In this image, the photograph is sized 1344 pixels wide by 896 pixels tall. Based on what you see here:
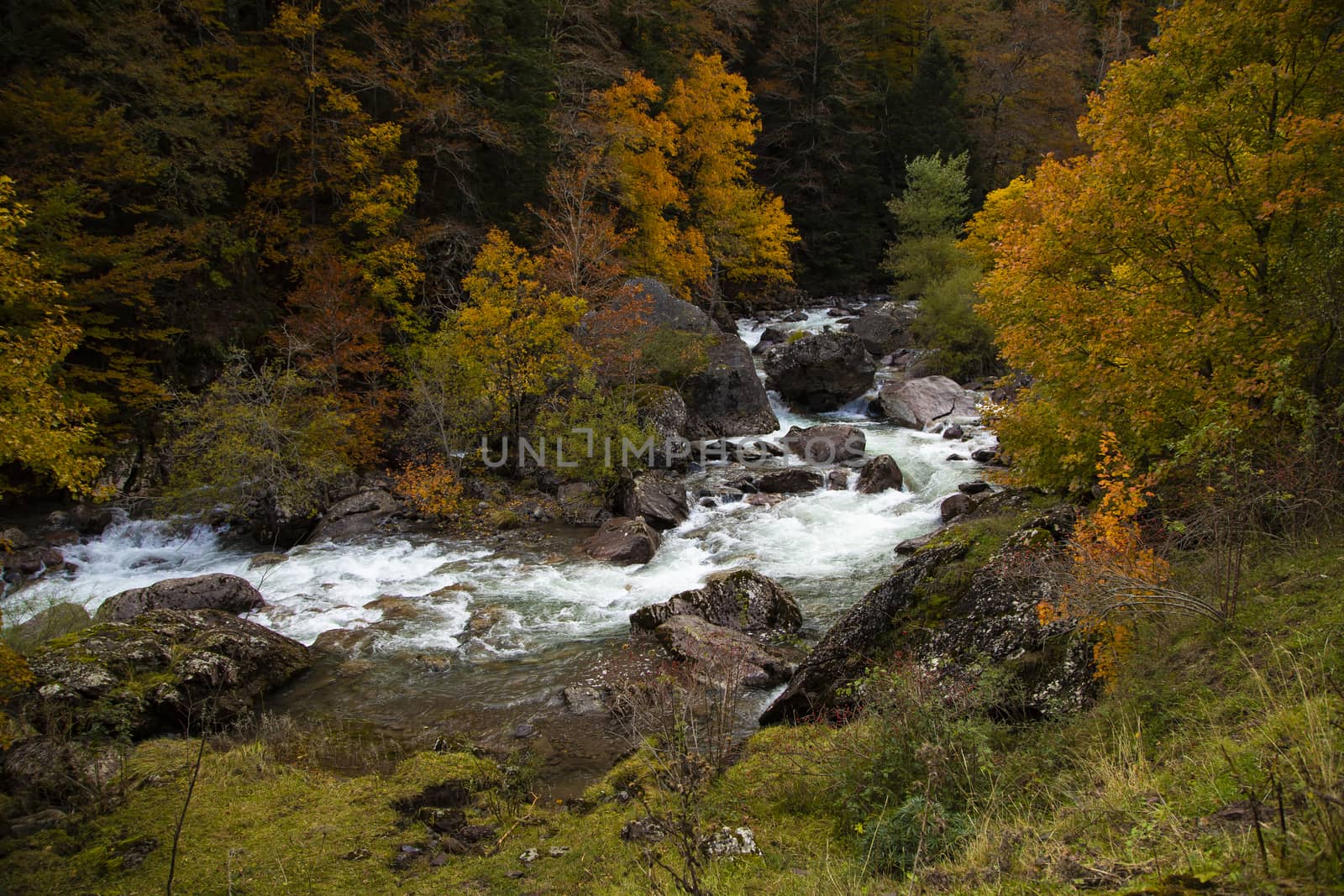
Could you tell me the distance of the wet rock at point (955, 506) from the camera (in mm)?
15305

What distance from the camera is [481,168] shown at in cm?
2488

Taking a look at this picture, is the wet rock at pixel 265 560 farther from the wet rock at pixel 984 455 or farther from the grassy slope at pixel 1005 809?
the wet rock at pixel 984 455

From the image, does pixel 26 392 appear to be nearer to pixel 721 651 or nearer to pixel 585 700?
pixel 585 700

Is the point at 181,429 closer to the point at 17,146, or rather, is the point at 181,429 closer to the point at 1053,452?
the point at 17,146

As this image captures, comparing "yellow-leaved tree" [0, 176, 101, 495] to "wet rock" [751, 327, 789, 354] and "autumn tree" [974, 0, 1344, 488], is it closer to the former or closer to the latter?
"autumn tree" [974, 0, 1344, 488]

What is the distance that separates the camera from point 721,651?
9.78 metres

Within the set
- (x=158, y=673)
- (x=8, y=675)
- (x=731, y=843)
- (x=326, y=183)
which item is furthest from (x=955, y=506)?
(x=326, y=183)

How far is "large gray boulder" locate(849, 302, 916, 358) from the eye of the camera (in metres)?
33.0

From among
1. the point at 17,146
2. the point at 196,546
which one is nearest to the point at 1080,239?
the point at 196,546

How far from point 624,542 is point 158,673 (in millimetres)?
8206

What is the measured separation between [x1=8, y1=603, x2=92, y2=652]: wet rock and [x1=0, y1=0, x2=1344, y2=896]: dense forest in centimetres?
7

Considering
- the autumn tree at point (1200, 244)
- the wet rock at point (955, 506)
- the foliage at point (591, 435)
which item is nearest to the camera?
the autumn tree at point (1200, 244)

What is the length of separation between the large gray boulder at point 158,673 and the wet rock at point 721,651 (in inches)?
213

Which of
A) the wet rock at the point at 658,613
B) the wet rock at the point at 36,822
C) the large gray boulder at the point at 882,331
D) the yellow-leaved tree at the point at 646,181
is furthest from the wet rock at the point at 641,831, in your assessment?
the large gray boulder at the point at 882,331
